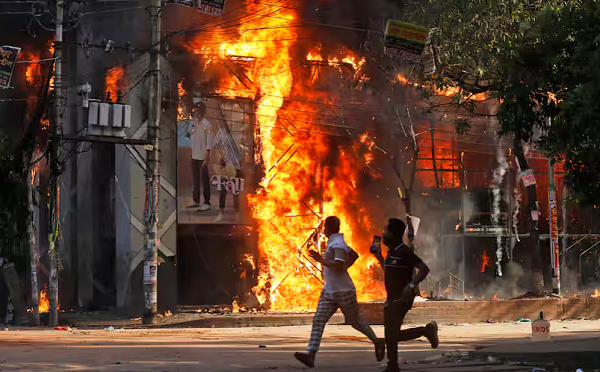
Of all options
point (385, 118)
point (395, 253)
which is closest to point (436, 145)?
point (385, 118)

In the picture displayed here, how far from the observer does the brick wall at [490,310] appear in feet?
85.5

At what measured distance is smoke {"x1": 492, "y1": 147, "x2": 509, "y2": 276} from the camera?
109ft

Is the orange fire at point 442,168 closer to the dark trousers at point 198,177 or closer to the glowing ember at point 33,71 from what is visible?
the dark trousers at point 198,177

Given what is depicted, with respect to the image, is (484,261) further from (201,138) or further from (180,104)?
(180,104)

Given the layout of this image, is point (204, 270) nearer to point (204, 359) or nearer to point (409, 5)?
point (409, 5)

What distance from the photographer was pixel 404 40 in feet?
65.9

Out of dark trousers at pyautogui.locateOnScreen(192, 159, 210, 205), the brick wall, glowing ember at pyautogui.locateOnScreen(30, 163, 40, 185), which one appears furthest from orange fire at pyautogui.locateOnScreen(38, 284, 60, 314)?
the brick wall

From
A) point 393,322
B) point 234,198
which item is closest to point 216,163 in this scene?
point 234,198

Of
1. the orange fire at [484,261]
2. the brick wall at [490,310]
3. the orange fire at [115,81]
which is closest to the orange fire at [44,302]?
the orange fire at [115,81]

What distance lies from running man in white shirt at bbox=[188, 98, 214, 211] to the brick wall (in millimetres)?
6756

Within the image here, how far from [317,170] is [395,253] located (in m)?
20.3

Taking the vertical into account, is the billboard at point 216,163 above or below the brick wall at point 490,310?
above

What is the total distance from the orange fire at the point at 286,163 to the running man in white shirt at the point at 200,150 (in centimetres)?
154

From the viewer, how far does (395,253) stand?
36.5 feet
